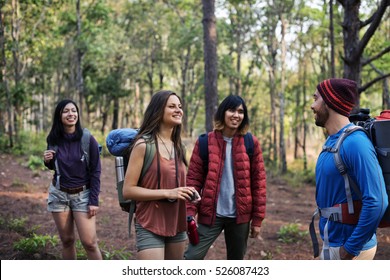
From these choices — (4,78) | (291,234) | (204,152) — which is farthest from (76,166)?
(4,78)

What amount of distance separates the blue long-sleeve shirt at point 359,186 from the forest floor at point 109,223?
4094 mm

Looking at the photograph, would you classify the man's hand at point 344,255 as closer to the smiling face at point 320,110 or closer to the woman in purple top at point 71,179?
the smiling face at point 320,110

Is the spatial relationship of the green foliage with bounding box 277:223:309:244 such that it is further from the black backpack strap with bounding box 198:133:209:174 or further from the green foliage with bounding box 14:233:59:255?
the black backpack strap with bounding box 198:133:209:174

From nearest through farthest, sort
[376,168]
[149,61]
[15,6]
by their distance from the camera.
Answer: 1. [376,168]
2. [15,6]
3. [149,61]

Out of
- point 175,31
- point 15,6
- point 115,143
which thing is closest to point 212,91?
point 115,143

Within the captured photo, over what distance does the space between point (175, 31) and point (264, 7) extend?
24.6ft

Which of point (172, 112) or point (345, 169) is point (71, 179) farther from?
point (345, 169)

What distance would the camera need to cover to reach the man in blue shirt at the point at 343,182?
7.35ft

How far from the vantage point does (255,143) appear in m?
3.99

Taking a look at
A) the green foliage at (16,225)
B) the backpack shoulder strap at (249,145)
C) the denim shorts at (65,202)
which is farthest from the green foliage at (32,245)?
the backpack shoulder strap at (249,145)

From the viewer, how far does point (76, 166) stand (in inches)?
163

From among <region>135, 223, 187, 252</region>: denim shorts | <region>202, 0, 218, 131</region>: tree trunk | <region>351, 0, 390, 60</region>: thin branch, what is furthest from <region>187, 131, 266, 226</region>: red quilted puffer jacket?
<region>202, 0, 218, 131</region>: tree trunk
